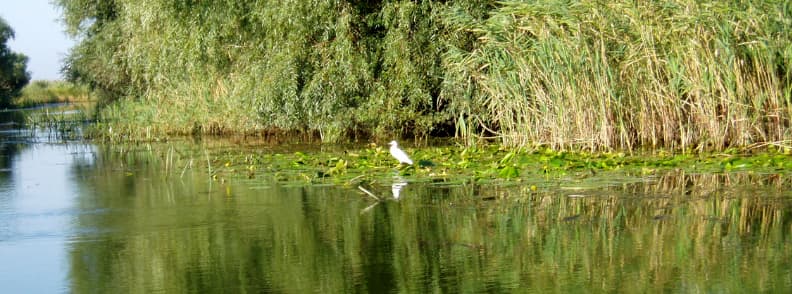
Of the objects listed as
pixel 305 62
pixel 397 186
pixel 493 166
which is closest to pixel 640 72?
pixel 493 166

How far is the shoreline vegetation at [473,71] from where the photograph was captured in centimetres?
1298

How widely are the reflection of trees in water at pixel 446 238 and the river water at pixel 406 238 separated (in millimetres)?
16

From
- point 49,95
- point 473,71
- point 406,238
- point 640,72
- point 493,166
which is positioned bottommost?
point 406,238

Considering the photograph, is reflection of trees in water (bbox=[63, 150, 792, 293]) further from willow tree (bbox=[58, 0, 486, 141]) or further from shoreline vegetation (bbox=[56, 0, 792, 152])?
willow tree (bbox=[58, 0, 486, 141])

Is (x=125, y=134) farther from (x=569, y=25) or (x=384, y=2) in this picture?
(x=569, y=25)

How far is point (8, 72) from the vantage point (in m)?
53.9

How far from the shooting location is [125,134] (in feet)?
72.1

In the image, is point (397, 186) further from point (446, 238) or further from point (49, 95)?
point (49, 95)

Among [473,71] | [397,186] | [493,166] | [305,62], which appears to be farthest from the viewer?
[305,62]

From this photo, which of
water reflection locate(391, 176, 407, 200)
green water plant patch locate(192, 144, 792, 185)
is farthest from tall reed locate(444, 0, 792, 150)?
water reflection locate(391, 176, 407, 200)

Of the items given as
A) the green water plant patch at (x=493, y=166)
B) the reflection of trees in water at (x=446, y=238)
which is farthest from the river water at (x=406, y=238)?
the green water plant patch at (x=493, y=166)

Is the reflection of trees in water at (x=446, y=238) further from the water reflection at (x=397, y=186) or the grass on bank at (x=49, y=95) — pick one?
the grass on bank at (x=49, y=95)

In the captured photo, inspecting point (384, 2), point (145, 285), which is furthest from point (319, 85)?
point (145, 285)

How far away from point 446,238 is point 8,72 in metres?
50.3
